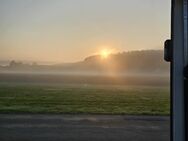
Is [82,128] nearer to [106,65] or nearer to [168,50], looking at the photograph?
[106,65]

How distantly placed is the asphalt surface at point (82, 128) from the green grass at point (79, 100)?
133 millimetres

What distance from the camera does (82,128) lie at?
4.40 m

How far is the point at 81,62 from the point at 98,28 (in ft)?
1.54

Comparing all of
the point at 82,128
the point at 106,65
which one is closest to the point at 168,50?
the point at 82,128

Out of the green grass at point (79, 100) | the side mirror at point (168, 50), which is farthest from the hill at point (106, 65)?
the side mirror at point (168, 50)

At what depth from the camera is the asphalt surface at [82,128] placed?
164 inches

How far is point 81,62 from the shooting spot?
486 centimetres

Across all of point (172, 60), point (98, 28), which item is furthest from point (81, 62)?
point (172, 60)

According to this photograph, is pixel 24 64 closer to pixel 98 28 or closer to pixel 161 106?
pixel 98 28

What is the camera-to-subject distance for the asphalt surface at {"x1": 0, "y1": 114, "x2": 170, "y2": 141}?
4.16 m

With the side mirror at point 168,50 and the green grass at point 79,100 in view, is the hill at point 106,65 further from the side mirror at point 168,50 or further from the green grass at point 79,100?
the side mirror at point 168,50

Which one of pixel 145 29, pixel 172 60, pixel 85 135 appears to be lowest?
pixel 85 135

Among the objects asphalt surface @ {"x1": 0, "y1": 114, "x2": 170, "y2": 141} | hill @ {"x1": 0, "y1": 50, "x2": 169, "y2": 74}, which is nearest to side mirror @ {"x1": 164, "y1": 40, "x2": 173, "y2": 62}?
asphalt surface @ {"x1": 0, "y1": 114, "x2": 170, "y2": 141}

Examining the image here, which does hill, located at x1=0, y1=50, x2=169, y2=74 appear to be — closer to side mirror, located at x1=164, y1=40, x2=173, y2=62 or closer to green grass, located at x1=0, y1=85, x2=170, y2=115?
green grass, located at x1=0, y1=85, x2=170, y2=115
